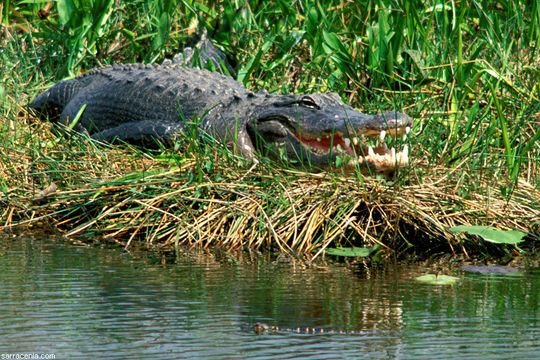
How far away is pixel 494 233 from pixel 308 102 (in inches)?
68.9

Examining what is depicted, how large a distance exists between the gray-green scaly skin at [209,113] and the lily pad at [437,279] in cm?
111

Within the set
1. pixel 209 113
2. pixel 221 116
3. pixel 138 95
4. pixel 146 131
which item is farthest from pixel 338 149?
pixel 138 95

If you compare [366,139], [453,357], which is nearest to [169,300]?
[453,357]

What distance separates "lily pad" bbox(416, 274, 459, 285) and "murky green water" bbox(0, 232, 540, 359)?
54 millimetres

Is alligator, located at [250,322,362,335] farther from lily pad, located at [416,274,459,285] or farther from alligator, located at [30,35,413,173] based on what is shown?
alligator, located at [30,35,413,173]

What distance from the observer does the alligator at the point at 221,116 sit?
4270mm

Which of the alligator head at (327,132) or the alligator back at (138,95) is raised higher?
the alligator back at (138,95)

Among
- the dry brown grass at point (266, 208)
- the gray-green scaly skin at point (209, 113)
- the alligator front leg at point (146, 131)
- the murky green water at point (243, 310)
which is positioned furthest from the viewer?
the alligator front leg at point (146, 131)

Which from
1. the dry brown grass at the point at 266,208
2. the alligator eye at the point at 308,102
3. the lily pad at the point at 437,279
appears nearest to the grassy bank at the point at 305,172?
A: the dry brown grass at the point at 266,208

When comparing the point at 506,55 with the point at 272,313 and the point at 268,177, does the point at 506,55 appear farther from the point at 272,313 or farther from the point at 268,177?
the point at 272,313

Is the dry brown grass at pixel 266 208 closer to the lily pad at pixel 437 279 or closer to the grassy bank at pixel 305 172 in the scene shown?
the grassy bank at pixel 305 172

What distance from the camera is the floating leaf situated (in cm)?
357

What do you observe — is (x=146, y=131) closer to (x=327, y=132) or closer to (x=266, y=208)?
(x=327, y=132)

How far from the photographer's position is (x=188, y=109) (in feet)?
18.6
